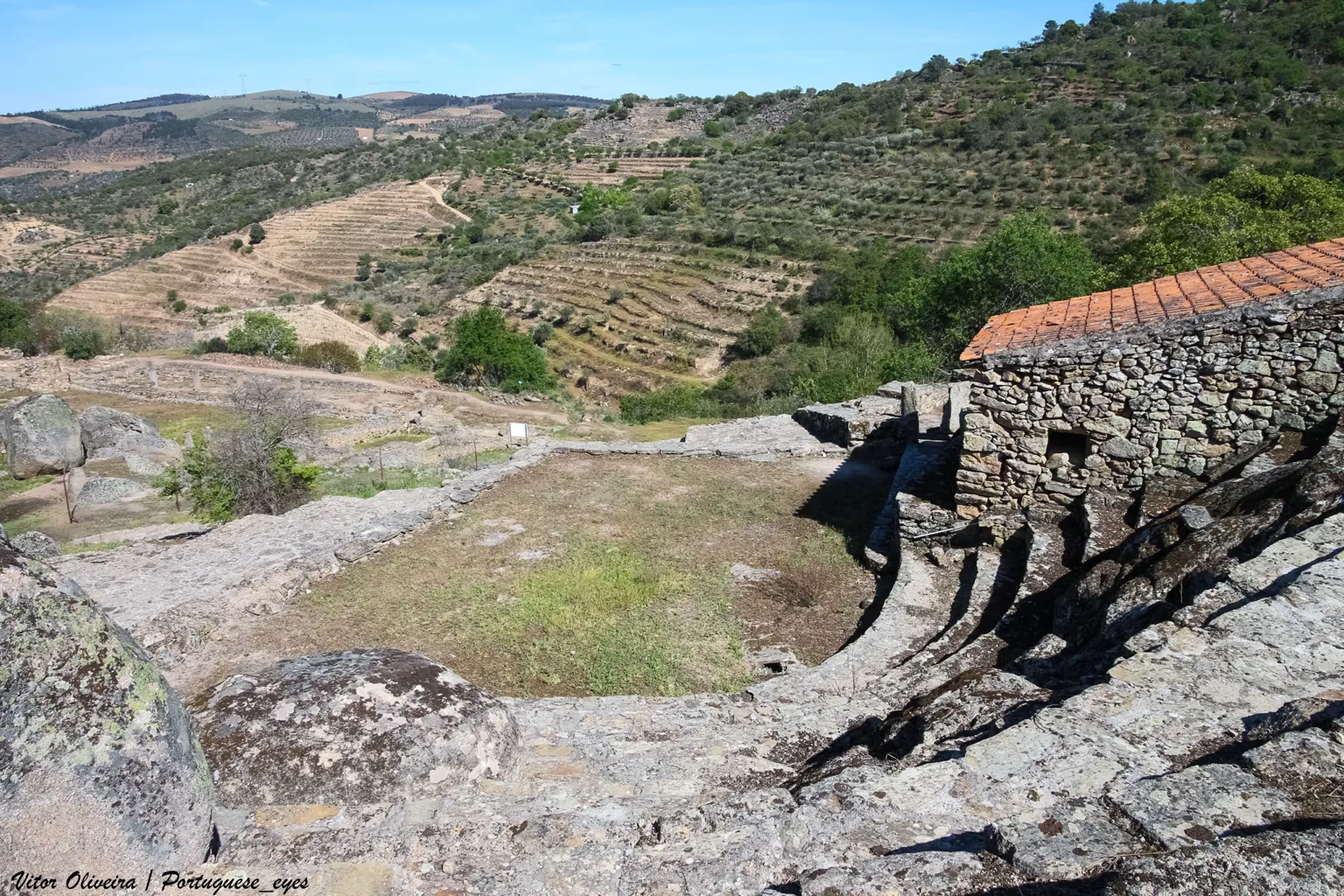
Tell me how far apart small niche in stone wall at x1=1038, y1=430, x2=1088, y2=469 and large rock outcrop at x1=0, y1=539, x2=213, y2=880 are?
26.1 ft

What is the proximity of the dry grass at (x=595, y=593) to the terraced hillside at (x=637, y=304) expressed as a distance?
2478 cm

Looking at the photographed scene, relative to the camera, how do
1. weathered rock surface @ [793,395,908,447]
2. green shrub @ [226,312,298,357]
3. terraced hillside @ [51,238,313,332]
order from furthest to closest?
terraced hillside @ [51,238,313,332] → green shrub @ [226,312,298,357] → weathered rock surface @ [793,395,908,447]

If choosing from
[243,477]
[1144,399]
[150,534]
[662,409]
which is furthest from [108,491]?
[1144,399]

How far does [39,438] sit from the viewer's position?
17391 millimetres

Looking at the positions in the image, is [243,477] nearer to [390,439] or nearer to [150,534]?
[150,534]

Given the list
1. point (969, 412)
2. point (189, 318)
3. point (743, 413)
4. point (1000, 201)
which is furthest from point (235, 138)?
point (969, 412)

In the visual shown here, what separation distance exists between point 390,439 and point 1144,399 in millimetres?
19064

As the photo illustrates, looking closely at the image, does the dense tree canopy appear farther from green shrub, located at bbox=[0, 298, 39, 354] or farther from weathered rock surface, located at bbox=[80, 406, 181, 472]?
green shrub, located at bbox=[0, 298, 39, 354]

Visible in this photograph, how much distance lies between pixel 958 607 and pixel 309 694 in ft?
19.4

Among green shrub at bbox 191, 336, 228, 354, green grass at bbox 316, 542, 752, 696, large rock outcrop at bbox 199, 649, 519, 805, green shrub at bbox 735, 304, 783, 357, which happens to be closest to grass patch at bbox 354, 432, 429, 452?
green grass at bbox 316, 542, 752, 696

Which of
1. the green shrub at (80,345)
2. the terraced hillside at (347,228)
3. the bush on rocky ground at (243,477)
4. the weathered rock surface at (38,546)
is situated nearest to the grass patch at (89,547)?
the weathered rock surface at (38,546)

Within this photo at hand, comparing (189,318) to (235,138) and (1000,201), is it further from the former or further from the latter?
(235,138)

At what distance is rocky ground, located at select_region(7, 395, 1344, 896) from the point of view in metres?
3.13

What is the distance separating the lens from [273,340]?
34.6m
